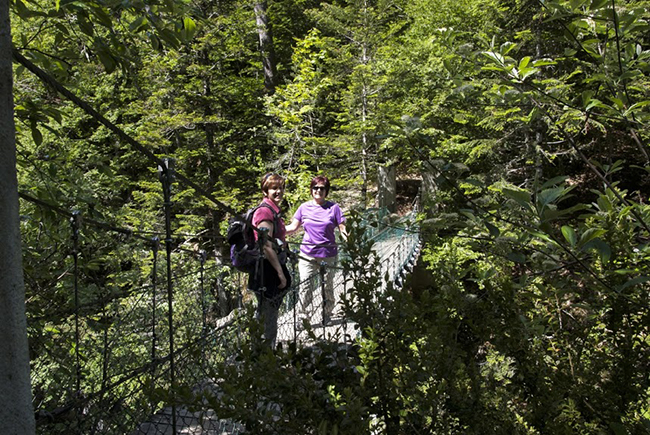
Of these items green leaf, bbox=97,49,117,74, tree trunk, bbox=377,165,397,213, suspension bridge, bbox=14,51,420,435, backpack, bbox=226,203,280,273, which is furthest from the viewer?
tree trunk, bbox=377,165,397,213

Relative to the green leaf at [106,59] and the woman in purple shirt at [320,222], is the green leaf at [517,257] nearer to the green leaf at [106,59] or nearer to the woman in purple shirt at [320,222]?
the green leaf at [106,59]

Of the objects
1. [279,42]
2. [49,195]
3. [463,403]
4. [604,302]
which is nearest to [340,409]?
[463,403]

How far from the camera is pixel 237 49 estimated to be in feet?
33.7

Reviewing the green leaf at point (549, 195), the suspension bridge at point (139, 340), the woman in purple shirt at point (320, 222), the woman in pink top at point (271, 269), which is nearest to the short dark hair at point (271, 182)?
the woman in pink top at point (271, 269)

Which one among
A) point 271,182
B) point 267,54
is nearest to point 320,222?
point 271,182

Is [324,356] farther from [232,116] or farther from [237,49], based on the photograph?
[232,116]

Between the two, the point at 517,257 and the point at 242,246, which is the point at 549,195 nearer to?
the point at 517,257

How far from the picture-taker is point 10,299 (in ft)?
2.85

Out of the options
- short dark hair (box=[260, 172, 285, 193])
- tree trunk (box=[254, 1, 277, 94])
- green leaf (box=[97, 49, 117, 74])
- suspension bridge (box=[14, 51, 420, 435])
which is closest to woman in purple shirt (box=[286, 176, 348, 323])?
suspension bridge (box=[14, 51, 420, 435])

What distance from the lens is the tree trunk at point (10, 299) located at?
859mm

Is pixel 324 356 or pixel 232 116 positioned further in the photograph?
pixel 232 116

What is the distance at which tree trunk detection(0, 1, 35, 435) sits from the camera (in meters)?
0.86

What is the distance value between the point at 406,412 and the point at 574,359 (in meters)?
0.66

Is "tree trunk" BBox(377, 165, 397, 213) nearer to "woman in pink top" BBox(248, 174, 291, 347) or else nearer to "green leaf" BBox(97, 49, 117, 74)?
"woman in pink top" BBox(248, 174, 291, 347)
